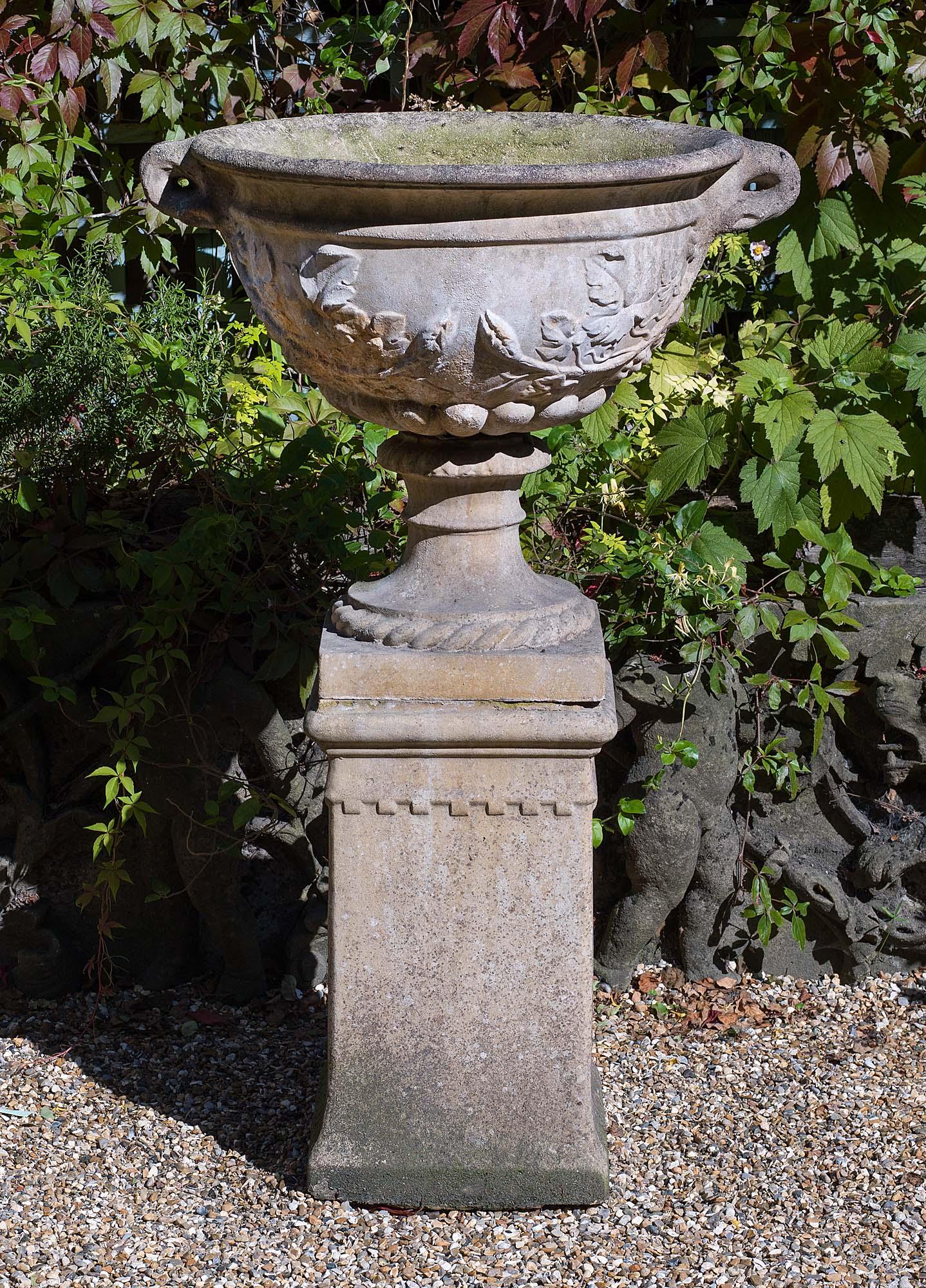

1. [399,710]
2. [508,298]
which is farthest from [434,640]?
[508,298]

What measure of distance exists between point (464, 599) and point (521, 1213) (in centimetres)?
108

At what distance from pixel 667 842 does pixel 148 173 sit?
5.77 feet

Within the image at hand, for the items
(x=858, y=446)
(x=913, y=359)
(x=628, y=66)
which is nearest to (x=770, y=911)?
(x=858, y=446)

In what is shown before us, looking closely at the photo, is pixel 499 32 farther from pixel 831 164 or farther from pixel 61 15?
pixel 61 15

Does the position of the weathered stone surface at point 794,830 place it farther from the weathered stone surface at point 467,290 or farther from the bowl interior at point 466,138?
the bowl interior at point 466,138

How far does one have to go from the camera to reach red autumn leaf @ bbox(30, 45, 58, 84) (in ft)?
11.6

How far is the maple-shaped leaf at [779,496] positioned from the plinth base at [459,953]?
1049mm

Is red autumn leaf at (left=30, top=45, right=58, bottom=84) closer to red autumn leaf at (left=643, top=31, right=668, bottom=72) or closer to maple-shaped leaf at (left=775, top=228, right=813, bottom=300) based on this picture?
red autumn leaf at (left=643, top=31, right=668, bottom=72)

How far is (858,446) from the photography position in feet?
9.95

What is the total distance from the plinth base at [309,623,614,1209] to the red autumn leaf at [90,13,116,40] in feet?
6.86

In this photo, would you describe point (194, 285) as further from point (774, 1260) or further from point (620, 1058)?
point (774, 1260)

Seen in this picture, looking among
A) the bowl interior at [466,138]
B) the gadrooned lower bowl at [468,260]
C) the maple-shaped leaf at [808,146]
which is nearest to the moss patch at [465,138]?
the bowl interior at [466,138]

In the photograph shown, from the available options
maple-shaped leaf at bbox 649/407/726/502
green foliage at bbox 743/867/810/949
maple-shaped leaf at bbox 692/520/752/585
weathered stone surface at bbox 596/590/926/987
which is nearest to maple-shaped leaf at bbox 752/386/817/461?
maple-shaped leaf at bbox 649/407/726/502

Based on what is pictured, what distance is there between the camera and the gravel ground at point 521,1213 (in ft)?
7.53
